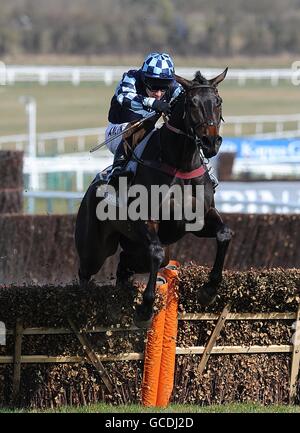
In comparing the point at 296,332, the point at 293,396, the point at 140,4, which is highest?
the point at 140,4

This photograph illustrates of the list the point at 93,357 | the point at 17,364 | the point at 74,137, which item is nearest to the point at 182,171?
the point at 93,357

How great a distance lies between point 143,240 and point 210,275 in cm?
55

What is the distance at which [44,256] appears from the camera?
48.9ft

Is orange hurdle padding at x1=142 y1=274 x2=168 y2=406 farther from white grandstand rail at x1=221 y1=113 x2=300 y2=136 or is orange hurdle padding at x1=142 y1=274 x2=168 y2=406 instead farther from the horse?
white grandstand rail at x1=221 y1=113 x2=300 y2=136

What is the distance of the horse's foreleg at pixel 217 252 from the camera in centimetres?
743

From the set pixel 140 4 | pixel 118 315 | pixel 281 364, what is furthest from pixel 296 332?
pixel 140 4

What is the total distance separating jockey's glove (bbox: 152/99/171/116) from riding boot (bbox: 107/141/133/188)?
0.60 m

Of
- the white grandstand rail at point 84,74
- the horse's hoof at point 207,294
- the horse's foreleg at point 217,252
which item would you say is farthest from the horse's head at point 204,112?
the white grandstand rail at point 84,74

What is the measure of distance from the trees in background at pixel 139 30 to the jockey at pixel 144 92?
1318 inches

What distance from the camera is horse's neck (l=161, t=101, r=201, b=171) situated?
24.4 feet

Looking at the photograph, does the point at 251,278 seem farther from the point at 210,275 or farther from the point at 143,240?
the point at 143,240

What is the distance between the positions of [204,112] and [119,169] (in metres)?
1.26

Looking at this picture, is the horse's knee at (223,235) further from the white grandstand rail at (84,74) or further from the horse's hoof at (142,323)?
the white grandstand rail at (84,74)

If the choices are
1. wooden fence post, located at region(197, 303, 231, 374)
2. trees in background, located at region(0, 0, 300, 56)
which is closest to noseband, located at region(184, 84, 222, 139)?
wooden fence post, located at region(197, 303, 231, 374)
